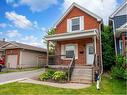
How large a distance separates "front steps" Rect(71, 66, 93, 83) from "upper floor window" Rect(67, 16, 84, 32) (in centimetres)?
581

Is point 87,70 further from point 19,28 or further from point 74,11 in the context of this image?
point 19,28

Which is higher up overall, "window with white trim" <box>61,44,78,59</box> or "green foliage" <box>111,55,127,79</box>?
"window with white trim" <box>61,44,78,59</box>

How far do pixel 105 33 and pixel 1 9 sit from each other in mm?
11134

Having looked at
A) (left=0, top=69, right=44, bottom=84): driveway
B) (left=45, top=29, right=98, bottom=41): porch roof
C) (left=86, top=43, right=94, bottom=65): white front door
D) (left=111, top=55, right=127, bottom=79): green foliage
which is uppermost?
(left=45, top=29, right=98, bottom=41): porch roof

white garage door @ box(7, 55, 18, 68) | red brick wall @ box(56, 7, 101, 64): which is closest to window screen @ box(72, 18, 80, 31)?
red brick wall @ box(56, 7, 101, 64)

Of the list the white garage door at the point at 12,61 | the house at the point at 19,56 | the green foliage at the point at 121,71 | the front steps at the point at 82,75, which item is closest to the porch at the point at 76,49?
the front steps at the point at 82,75

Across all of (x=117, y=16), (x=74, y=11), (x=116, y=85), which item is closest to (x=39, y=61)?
(x=74, y=11)

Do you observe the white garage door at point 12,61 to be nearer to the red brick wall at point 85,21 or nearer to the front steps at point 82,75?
the red brick wall at point 85,21

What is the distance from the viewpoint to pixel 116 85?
34.7 feet

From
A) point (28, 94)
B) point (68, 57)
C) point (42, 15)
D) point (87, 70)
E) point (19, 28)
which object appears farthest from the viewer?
point (19, 28)

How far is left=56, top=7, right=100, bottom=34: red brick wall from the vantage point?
17470 millimetres

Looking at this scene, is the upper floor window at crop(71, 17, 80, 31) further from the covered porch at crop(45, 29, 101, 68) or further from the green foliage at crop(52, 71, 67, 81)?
the green foliage at crop(52, 71, 67, 81)

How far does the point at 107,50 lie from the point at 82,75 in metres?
5.54

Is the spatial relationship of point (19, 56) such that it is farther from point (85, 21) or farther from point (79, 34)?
point (79, 34)
